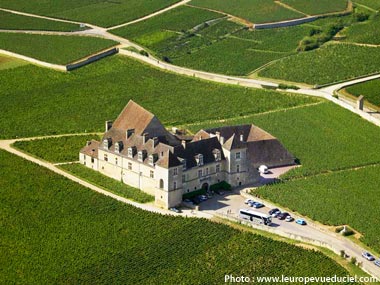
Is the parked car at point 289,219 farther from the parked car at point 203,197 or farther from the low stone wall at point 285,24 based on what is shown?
the low stone wall at point 285,24

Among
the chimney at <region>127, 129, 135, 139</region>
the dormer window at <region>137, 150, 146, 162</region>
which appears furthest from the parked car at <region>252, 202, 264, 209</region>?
the chimney at <region>127, 129, 135, 139</region>

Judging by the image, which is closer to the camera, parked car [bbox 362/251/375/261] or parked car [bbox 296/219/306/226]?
parked car [bbox 362/251/375/261]

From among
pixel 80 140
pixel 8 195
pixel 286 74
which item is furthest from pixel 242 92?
pixel 8 195

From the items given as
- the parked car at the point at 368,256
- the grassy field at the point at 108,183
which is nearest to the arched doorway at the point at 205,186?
the grassy field at the point at 108,183

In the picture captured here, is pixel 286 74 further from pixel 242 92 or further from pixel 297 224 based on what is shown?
pixel 297 224

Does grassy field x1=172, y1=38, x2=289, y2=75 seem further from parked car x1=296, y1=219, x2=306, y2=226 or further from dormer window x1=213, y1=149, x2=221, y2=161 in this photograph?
parked car x1=296, y1=219, x2=306, y2=226

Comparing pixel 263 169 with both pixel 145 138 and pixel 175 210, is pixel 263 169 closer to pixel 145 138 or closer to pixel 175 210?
pixel 145 138

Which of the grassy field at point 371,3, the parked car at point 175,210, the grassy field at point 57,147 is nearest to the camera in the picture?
the parked car at point 175,210
